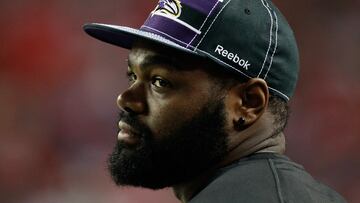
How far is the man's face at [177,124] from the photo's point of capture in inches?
55.1

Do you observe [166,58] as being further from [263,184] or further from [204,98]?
[263,184]

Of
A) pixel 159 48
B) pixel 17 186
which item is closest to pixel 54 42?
pixel 17 186

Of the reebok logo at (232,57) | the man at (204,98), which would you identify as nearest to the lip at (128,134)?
the man at (204,98)

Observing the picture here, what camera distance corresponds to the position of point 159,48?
1424 mm

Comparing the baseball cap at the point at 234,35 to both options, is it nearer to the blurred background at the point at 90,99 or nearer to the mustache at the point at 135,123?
the mustache at the point at 135,123

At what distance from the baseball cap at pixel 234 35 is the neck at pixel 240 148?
86 mm

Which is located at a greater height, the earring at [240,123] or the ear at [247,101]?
the ear at [247,101]

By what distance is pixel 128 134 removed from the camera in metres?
1.44

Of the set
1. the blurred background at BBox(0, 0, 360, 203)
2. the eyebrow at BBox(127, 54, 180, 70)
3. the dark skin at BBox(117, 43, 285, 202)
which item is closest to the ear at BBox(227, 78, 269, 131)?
the dark skin at BBox(117, 43, 285, 202)

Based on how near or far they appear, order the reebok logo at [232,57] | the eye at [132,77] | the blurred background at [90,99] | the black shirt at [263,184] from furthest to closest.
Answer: the blurred background at [90,99]
the eye at [132,77]
the reebok logo at [232,57]
the black shirt at [263,184]

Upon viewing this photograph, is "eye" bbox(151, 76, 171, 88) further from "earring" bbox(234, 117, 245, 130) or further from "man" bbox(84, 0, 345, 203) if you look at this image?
"earring" bbox(234, 117, 245, 130)

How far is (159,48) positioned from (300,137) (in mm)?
2444

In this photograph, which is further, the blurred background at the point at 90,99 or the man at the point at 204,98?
the blurred background at the point at 90,99

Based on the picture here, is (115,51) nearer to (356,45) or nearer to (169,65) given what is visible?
(356,45)
